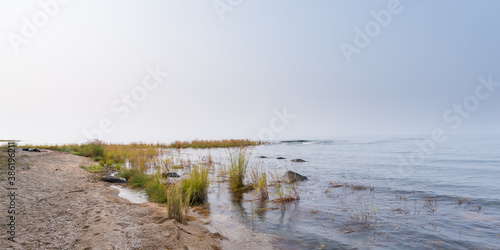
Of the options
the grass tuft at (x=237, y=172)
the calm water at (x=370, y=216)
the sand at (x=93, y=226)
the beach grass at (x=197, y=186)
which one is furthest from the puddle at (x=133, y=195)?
the grass tuft at (x=237, y=172)

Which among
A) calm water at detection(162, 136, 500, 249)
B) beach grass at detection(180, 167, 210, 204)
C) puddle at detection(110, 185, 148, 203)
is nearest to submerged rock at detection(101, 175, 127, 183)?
puddle at detection(110, 185, 148, 203)

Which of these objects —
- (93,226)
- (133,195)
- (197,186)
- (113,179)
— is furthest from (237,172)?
(93,226)

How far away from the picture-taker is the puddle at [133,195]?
7.95 metres

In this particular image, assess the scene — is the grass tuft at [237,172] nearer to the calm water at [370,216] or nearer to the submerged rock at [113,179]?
the calm water at [370,216]

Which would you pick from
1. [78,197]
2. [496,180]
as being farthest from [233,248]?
[496,180]

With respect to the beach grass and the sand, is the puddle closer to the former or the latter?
the sand

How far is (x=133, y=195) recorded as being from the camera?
8727mm

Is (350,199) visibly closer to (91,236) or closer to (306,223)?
(306,223)

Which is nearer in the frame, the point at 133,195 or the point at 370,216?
the point at 370,216

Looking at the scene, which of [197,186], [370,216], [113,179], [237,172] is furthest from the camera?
[113,179]

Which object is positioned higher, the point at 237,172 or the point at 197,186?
the point at 237,172

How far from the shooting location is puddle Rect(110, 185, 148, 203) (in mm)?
7949

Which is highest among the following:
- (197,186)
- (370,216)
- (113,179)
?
(197,186)

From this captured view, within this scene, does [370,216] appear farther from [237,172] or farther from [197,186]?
[237,172]
